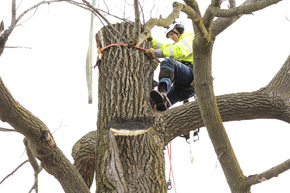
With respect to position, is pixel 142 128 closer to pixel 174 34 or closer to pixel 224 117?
pixel 224 117

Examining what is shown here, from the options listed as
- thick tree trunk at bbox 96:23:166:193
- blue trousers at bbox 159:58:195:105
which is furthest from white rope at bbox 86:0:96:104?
blue trousers at bbox 159:58:195:105

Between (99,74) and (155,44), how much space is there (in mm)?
813

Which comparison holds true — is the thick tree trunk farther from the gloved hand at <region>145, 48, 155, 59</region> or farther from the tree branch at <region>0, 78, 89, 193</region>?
the tree branch at <region>0, 78, 89, 193</region>

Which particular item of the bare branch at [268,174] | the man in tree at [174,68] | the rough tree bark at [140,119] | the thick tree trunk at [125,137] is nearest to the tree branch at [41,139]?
the rough tree bark at [140,119]

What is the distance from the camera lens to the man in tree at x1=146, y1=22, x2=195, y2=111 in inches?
161

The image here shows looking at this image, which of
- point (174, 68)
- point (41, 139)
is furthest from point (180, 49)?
point (41, 139)

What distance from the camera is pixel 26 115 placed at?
3096 mm

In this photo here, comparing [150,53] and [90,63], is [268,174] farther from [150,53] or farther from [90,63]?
[90,63]

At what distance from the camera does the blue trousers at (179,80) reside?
4259mm

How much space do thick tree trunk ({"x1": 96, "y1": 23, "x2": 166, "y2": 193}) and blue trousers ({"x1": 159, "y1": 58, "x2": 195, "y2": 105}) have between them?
175 millimetres

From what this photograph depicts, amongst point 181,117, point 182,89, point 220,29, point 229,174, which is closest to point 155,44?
point 182,89

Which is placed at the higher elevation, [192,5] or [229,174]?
[192,5]

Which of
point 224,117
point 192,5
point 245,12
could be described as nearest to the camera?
point 245,12

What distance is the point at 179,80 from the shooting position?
4.52 metres
